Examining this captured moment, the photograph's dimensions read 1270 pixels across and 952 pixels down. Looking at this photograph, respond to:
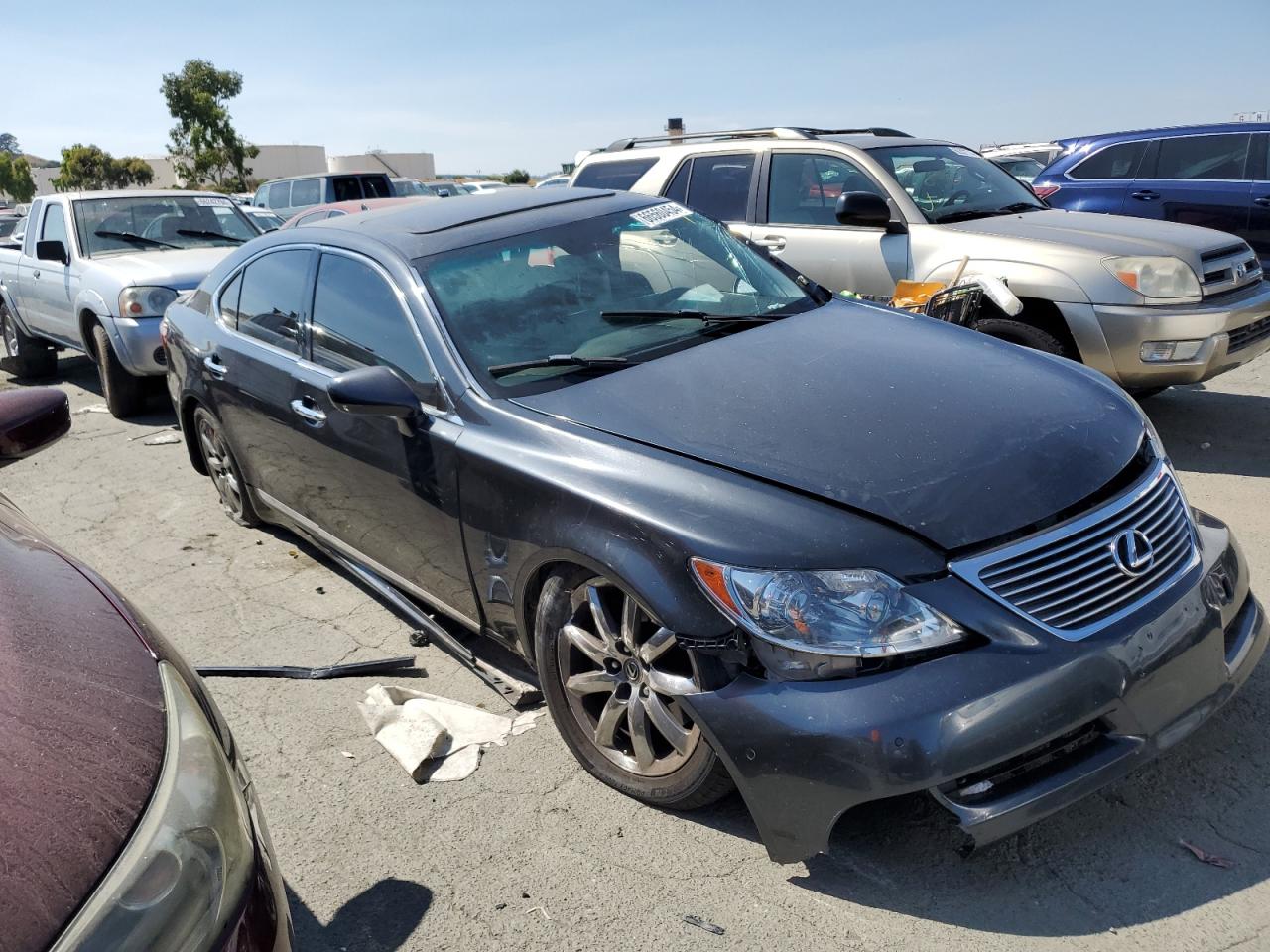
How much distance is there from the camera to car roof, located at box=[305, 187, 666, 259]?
3836 mm

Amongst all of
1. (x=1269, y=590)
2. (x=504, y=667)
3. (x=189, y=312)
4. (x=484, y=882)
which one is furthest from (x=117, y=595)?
(x=1269, y=590)

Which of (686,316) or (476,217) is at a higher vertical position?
(476,217)

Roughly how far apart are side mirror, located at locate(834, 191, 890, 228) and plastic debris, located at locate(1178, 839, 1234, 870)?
14.1 ft

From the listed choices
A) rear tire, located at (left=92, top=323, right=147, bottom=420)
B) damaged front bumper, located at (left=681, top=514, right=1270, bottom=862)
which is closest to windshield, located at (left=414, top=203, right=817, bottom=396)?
damaged front bumper, located at (left=681, top=514, right=1270, bottom=862)

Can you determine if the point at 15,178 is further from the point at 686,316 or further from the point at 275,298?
the point at 686,316

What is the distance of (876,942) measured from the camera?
7.82 feet

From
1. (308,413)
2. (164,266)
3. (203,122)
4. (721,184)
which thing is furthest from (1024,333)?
(203,122)

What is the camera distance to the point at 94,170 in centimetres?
4797

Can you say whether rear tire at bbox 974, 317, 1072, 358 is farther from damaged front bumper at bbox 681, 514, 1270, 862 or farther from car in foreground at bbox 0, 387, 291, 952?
car in foreground at bbox 0, 387, 291, 952

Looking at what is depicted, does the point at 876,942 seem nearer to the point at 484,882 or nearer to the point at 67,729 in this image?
the point at 484,882

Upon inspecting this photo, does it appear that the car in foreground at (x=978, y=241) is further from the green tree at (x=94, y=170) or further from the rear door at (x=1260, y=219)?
the green tree at (x=94, y=170)

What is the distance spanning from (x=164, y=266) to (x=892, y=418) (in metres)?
7.23

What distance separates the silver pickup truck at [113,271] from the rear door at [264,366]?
3502mm

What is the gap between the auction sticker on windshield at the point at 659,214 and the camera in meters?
4.21
